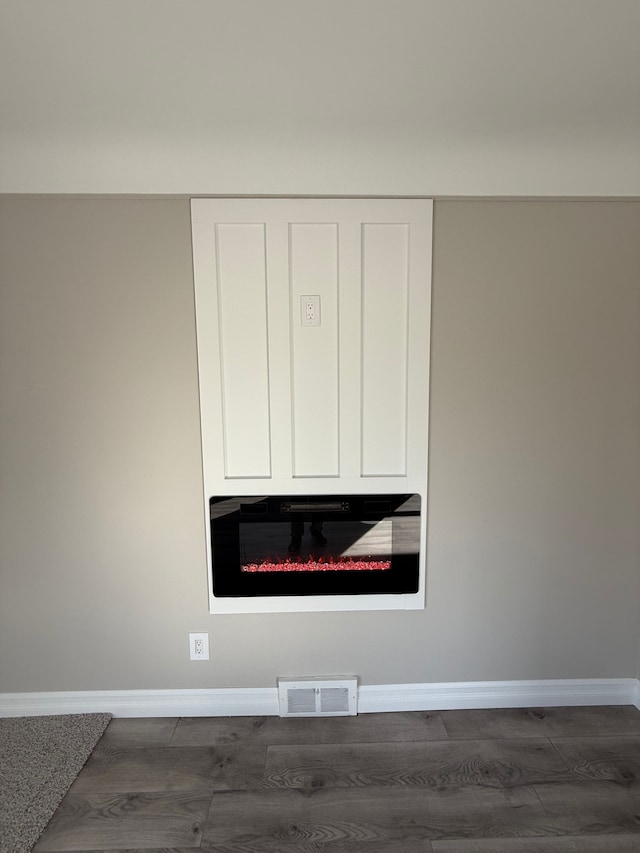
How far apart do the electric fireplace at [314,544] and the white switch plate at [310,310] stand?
0.74m

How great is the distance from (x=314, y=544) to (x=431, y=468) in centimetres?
61

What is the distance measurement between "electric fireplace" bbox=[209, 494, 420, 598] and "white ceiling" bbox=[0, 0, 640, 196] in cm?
128

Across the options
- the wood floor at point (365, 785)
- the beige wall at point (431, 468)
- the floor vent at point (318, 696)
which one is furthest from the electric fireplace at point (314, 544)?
the wood floor at point (365, 785)

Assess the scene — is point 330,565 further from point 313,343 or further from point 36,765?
point 36,765

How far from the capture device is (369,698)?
7.15ft

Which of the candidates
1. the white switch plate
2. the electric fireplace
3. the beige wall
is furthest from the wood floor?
the white switch plate

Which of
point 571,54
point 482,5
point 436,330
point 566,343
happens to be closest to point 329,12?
point 482,5

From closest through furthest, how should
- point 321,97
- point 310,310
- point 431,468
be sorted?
point 321,97 < point 310,310 < point 431,468

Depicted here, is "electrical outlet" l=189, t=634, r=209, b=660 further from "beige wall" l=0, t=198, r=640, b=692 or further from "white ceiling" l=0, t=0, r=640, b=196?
"white ceiling" l=0, t=0, r=640, b=196

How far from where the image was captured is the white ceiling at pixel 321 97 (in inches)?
50.5

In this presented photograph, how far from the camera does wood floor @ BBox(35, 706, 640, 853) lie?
1595 mm

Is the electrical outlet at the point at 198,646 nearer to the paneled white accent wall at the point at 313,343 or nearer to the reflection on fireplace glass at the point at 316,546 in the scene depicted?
the reflection on fireplace glass at the point at 316,546

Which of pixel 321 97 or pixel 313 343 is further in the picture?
pixel 313 343

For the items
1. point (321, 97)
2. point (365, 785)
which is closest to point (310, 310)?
point (321, 97)
